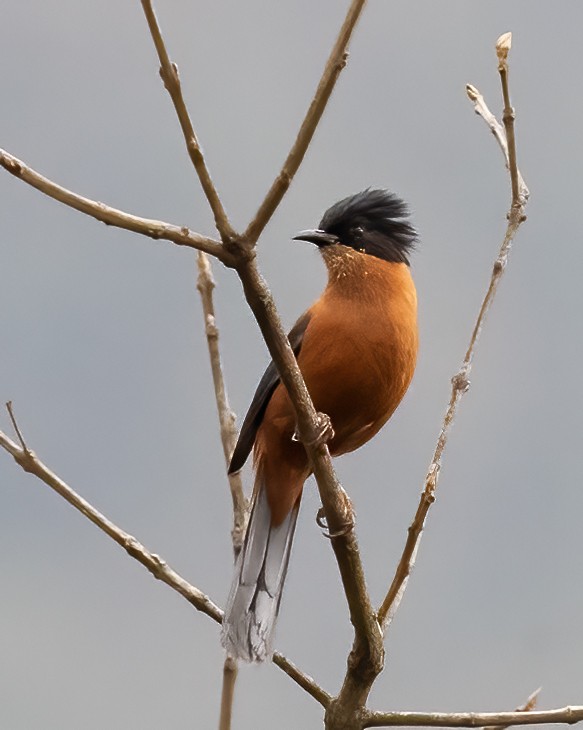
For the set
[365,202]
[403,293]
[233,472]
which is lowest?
[233,472]

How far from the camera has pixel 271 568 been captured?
15.6 feet

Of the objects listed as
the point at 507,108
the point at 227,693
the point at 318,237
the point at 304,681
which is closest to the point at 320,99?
the point at 507,108

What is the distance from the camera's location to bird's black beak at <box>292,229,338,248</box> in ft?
17.1

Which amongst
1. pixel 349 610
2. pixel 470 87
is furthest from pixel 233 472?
pixel 470 87

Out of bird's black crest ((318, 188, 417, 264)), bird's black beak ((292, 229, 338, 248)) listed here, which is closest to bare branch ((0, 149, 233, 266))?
bird's black beak ((292, 229, 338, 248))

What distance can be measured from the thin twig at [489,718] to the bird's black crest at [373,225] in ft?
8.33

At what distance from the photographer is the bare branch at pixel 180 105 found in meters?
2.23

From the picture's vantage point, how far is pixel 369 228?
17.6ft

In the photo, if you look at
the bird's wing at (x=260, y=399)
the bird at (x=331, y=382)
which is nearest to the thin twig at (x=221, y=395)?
the bird at (x=331, y=382)

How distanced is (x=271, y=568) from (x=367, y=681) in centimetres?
137

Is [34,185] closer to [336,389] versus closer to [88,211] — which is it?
[88,211]

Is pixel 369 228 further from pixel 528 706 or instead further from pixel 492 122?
pixel 528 706

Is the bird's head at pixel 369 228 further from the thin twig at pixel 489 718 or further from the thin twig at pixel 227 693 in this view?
the thin twig at pixel 489 718

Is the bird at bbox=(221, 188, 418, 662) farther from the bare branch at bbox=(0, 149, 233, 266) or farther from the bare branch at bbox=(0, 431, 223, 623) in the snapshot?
the bare branch at bbox=(0, 149, 233, 266)
